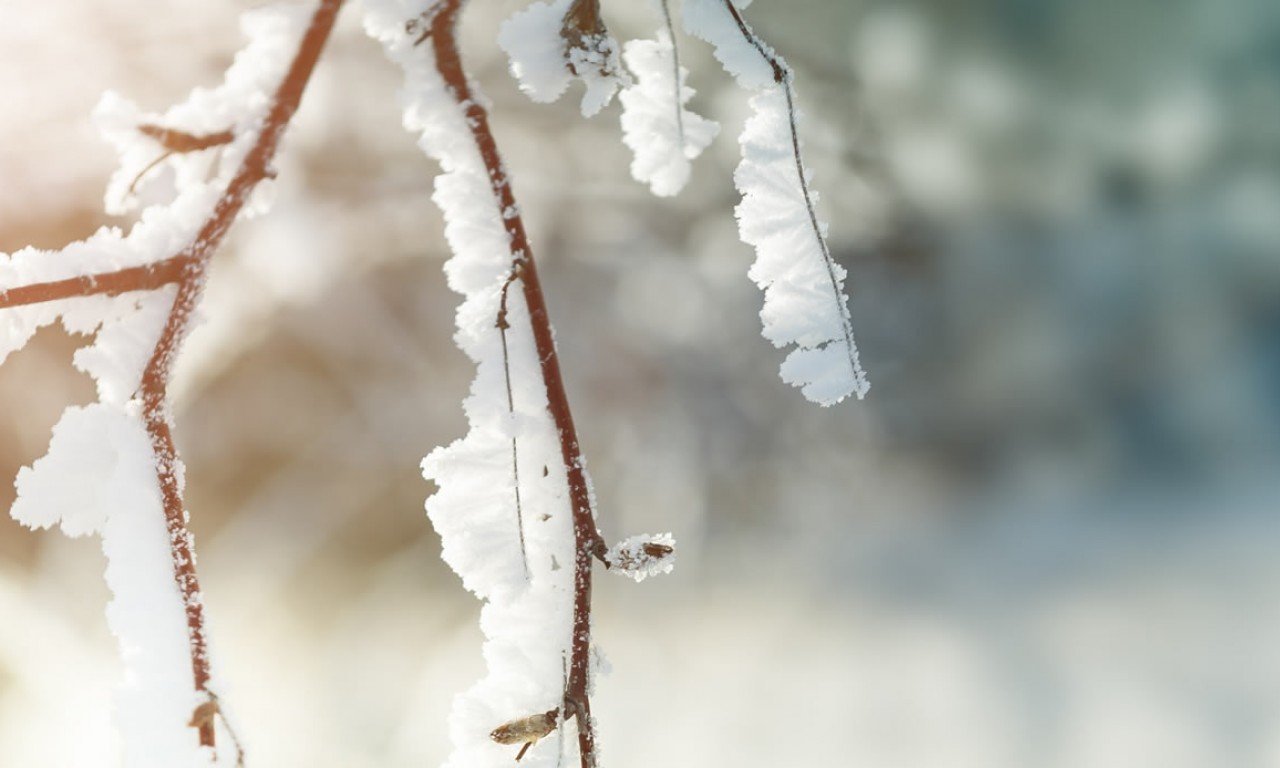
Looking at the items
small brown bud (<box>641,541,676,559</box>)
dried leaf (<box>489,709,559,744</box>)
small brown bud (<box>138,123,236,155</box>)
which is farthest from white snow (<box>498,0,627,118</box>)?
dried leaf (<box>489,709,559,744</box>)

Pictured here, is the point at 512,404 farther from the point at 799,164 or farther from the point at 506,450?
the point at 799,164

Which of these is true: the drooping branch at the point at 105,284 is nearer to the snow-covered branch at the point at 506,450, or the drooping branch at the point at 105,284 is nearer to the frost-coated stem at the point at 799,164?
the snow-covered branch at the point at 506,450

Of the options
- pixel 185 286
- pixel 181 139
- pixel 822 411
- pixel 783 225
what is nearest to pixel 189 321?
pixel 185 286

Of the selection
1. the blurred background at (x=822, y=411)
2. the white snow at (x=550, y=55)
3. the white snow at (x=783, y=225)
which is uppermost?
the blurred background at (x=822, y=411)

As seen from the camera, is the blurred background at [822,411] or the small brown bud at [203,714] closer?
the small brown bud at [203,714]

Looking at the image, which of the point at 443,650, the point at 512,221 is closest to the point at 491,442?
the point at 512,221

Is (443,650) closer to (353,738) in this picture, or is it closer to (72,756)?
(353,738)

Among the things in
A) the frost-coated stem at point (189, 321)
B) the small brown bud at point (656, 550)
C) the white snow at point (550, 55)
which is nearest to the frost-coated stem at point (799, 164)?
the white snow at point (550, 55)
